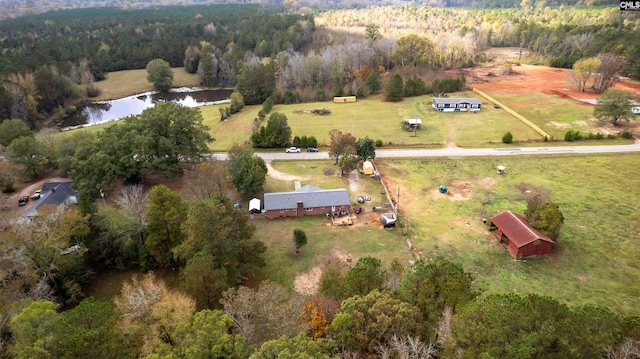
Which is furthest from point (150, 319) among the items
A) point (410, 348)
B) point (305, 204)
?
point (305, 204)

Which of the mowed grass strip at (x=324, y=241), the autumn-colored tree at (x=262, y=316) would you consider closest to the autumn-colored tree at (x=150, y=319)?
the autumn-colored tree at (x=262, y=316)

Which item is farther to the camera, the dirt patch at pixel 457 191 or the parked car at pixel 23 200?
the dirt patch at pixel 457 191

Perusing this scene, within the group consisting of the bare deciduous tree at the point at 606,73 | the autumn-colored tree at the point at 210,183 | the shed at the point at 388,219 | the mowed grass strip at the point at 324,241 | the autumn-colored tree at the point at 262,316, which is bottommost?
the mowed grass strip at the point at 324,241

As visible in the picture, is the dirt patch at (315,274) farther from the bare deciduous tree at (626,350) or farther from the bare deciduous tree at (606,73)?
the bare deciduous tree at (606,73)

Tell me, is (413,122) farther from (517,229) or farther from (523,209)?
(517,229)

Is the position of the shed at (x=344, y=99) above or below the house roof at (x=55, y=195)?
above
